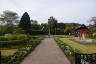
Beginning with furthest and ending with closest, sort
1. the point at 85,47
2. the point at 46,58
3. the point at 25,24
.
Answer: the point at 25,24, the point at 85,47, the point at 46,58

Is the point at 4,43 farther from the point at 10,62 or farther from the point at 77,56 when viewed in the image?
the point at 77,56

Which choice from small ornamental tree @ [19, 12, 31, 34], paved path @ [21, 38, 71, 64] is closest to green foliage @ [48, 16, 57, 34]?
small ornamental tree @ [19, 12, 31, 34]

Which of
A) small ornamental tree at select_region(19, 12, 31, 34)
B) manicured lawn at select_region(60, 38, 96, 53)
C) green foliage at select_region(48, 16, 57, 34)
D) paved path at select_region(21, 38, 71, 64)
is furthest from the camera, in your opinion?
green foliage at select_region(48, 16, 57, 34)

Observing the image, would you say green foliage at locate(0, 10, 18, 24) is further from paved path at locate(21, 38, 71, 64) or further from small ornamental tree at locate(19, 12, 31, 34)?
paved path at locate(21, 38, 71, 64)

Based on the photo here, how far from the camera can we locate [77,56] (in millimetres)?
6816

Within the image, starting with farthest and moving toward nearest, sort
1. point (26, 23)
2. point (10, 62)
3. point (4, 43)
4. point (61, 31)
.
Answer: point (61, 31), point (26, 23), point (4, 43), point (10, 62)

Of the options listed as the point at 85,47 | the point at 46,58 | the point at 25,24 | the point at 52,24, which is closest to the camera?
the point at 46,58

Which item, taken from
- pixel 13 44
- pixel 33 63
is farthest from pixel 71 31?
pixel 33 63

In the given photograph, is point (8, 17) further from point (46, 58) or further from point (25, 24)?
point (46, 58)

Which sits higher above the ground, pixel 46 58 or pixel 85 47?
pixel 85 47

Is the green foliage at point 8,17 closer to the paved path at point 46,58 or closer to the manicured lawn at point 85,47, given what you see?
the manicured lawn at point 85,47

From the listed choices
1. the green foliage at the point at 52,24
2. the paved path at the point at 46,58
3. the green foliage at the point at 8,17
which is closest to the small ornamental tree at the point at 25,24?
the green foliage at the point at 8,17

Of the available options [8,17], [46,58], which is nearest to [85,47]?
[46,58]

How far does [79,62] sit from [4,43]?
14909 millimetres
